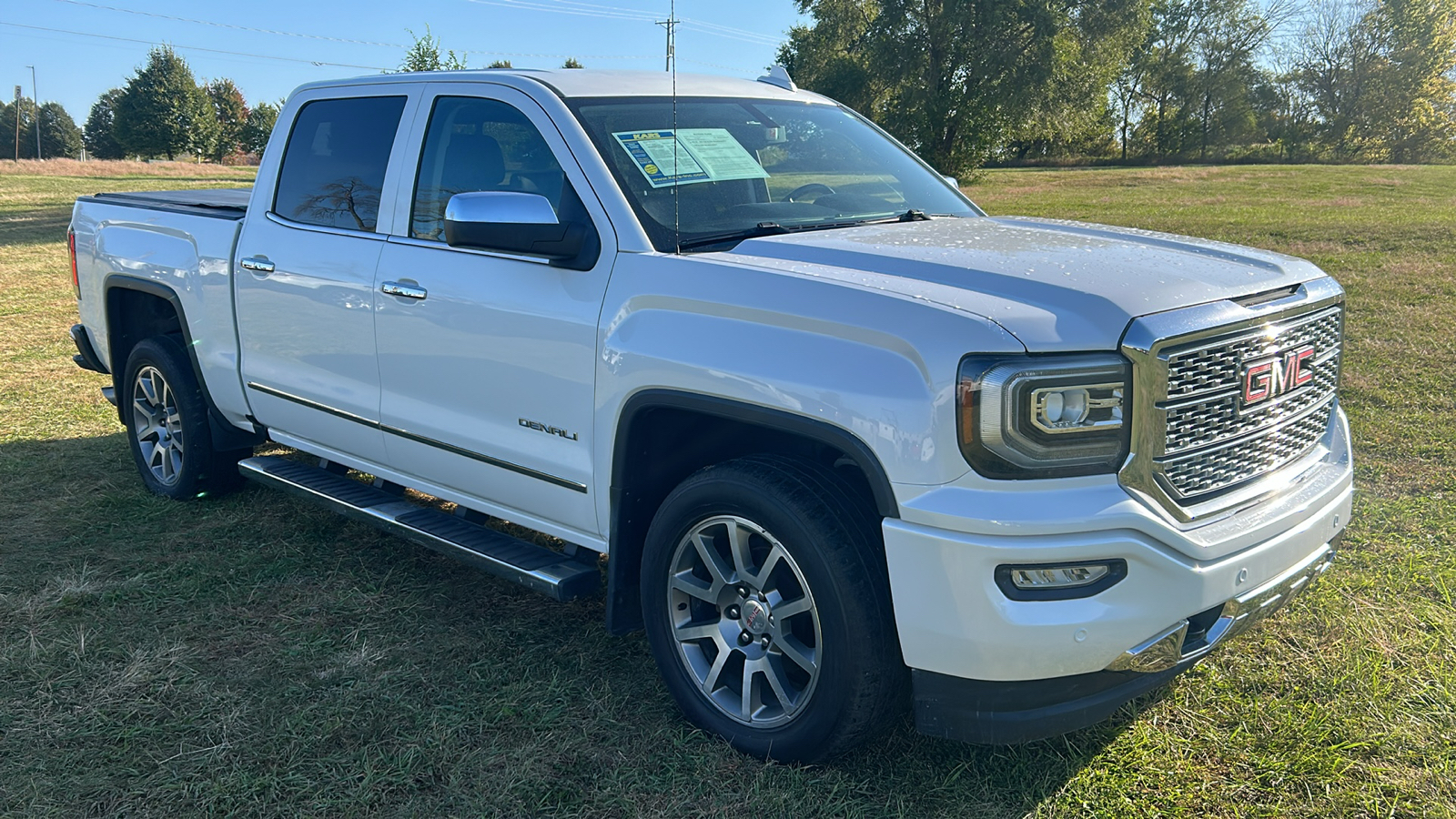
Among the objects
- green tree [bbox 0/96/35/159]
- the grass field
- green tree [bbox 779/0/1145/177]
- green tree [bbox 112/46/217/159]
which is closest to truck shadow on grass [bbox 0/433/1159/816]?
the grass field

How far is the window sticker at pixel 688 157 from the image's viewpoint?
11.6ft

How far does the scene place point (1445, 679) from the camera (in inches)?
140

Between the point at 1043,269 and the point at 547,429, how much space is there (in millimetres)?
1607

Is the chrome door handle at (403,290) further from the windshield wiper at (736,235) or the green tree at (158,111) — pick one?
the green tree at (158,111)

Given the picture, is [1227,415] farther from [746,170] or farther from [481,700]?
[481,700]

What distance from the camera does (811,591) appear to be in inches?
112

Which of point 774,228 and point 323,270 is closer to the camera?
point 774,228

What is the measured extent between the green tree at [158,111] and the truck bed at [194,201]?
74113mm

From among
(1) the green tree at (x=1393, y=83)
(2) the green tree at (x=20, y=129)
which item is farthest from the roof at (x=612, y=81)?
(2) the green tree at (x=20, y=129)

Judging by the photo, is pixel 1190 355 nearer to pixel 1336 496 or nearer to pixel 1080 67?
pixel 1336 496

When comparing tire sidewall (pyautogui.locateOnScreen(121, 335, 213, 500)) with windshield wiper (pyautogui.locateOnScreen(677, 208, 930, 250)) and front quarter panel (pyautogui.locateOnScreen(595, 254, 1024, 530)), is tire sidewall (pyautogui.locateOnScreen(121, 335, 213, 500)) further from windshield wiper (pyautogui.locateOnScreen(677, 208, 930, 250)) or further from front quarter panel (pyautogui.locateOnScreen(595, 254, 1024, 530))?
windshield wiper (pyautogui.locateOnScreen(677, 208, 930, 250))

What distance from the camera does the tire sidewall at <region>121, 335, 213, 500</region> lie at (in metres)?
5.32

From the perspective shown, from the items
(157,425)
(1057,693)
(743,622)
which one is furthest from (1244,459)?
(157,425)

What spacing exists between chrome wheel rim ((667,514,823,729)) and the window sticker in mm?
1169
